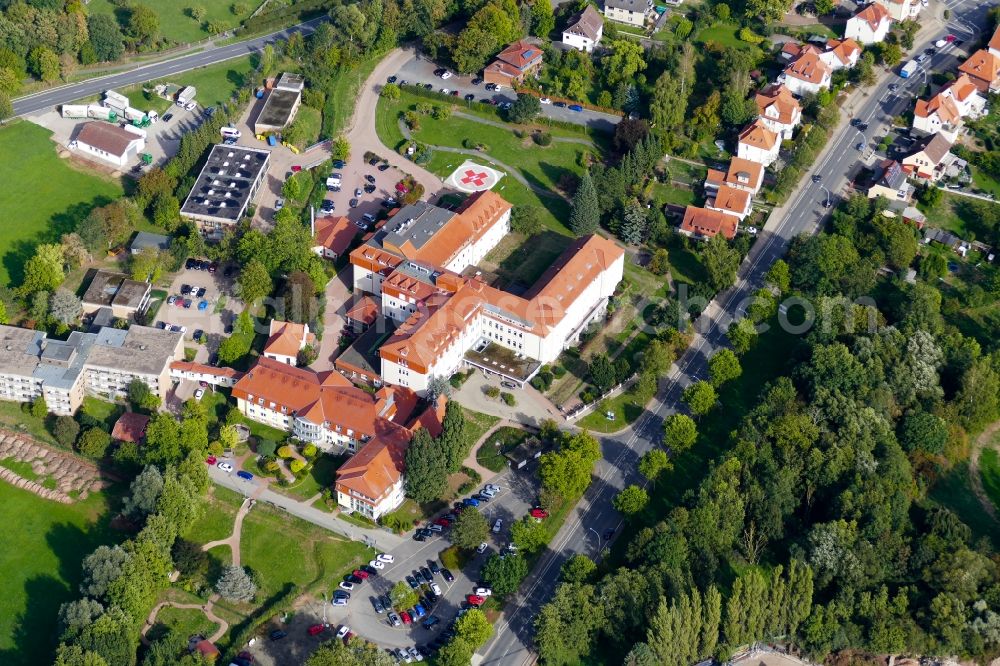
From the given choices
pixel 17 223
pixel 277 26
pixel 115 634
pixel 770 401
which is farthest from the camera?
pixel 277 26

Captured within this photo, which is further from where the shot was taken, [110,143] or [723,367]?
[110,143]

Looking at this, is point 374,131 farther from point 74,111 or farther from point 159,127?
point 74,111

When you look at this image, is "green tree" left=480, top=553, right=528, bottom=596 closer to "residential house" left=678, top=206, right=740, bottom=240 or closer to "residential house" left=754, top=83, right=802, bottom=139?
"residential house" left=678, top=206, right=740, bottom=240

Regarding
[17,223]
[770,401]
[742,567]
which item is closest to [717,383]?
[770,401]

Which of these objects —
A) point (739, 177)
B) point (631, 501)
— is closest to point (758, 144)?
point (739, 177)

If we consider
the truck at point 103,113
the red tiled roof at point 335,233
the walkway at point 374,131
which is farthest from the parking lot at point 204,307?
the truck at point 103,113

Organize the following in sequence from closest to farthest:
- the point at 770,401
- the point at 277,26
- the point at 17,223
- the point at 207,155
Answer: the point at 770,401 → the point at 17,223 → the point at 207,155 → the point at 277,26

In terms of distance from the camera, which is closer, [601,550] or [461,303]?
[601,550]

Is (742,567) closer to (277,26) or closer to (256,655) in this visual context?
(256,655)
